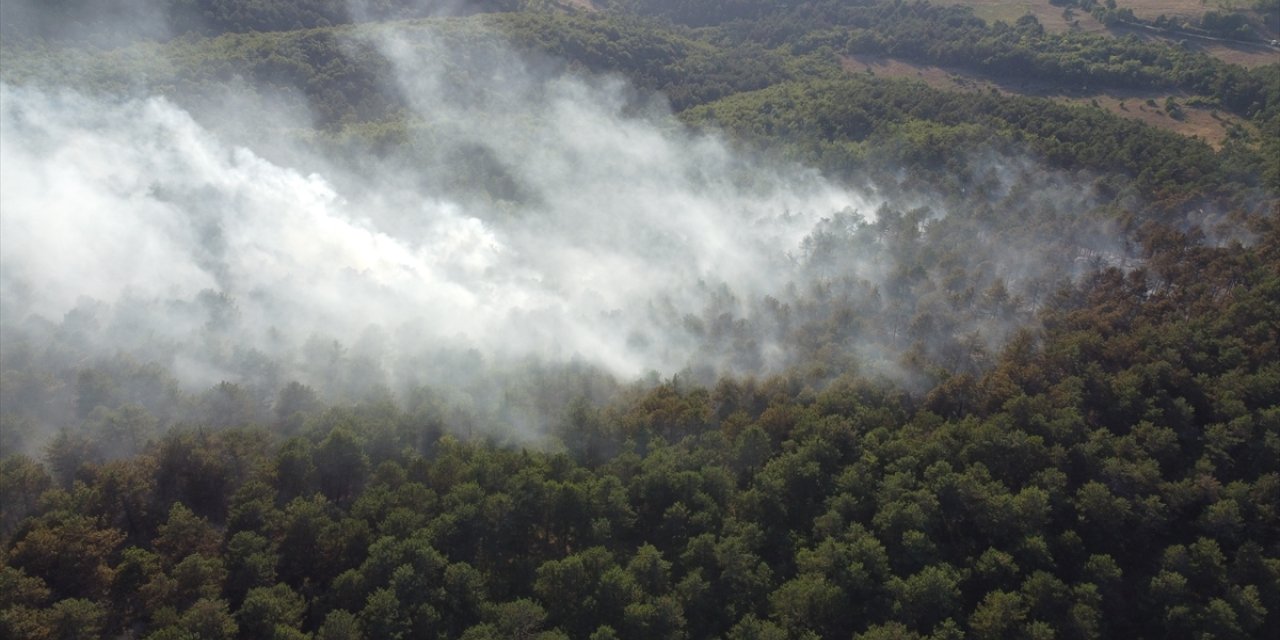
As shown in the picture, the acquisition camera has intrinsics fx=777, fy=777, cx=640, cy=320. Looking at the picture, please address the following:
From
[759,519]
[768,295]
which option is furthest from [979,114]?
[759,519]

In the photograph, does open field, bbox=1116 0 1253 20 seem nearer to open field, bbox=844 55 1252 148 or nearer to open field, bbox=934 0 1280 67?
open field, bbox=934 0 1280 67

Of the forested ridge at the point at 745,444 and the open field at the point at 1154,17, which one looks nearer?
the forested ridge at the point at 745,444

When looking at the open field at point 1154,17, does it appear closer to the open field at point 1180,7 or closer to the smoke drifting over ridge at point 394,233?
the open field at point 1180,7

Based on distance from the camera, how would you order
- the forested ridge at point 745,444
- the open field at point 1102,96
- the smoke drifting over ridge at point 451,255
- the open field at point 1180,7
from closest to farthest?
1. the forested ridge at point 745,444
2. the smoke drifting over ridge at point 451,255
3. the open field at point 1102,96
4. the open field at point 1180,7

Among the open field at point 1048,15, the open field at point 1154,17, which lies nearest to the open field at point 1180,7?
the open field at point 1154,17

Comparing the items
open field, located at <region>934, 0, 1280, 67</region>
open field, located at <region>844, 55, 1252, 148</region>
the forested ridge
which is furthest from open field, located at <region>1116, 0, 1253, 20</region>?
the forested ridge
